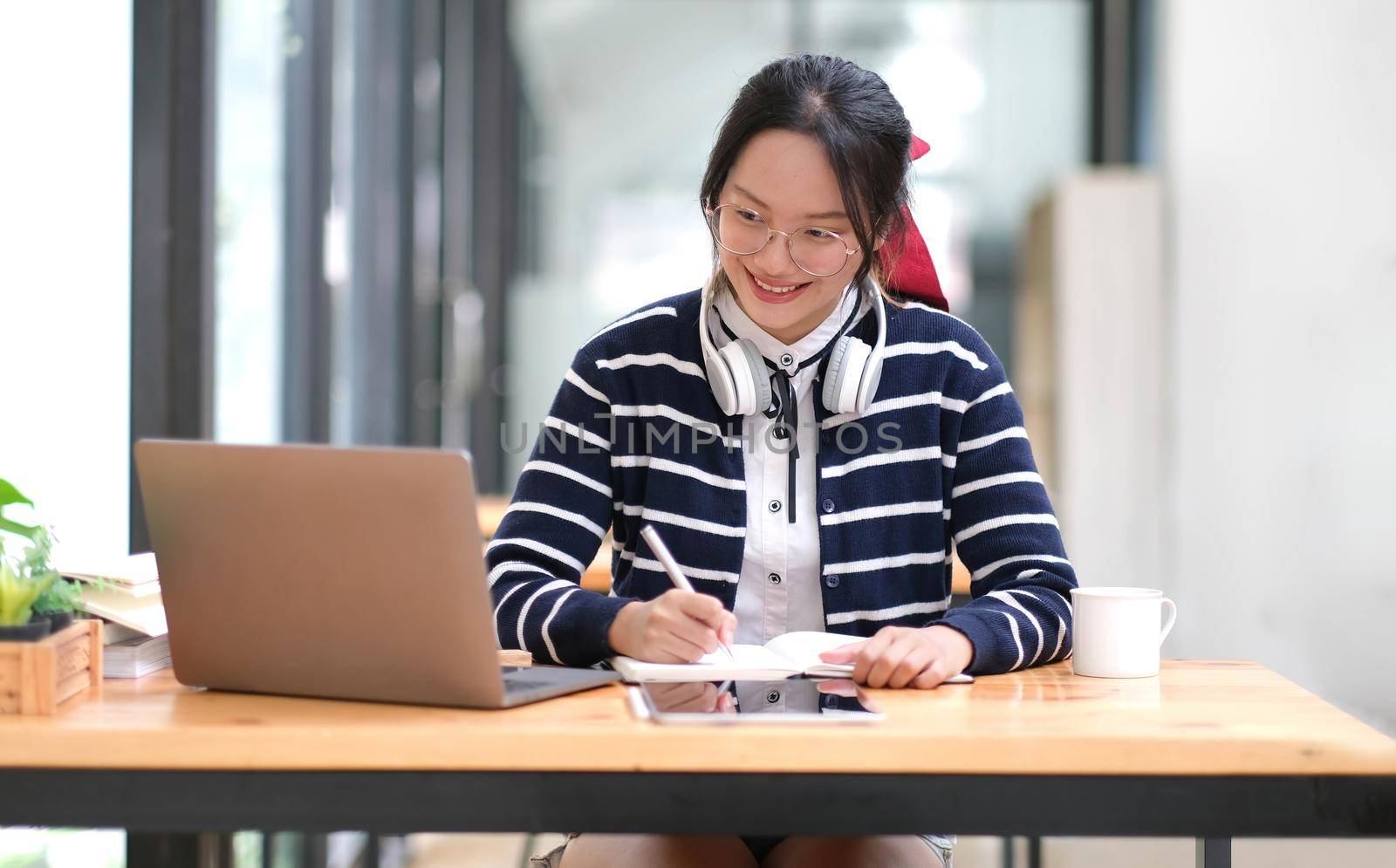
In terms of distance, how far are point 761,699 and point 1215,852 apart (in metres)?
0.38

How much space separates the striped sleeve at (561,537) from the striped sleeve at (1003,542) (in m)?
0.35

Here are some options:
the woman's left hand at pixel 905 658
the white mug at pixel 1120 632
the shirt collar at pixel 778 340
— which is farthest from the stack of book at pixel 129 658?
the white mug at pixel 1120 632

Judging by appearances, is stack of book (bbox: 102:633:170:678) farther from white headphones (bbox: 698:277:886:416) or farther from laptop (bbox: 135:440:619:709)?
white headphones (bbox: 698:277:886:416)

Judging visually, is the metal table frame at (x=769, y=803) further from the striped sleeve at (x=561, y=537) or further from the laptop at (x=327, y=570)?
the striped sleeve at (x=561, y=537)

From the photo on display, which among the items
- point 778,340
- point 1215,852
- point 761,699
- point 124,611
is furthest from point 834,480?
point 124,611

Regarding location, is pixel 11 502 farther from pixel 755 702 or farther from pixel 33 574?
pixel 755 702

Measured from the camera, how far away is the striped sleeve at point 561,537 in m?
1.22

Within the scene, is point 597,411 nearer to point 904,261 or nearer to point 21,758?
point 904,261

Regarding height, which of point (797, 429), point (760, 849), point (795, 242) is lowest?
point (760, 849)

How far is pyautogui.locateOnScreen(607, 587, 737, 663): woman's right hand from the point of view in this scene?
3.67ft

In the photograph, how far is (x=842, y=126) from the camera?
1.41 metres

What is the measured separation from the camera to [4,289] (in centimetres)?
157

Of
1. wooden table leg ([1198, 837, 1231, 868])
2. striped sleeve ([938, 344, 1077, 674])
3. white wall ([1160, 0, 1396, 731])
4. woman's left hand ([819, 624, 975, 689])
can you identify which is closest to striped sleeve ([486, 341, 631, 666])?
woman's left hand ([819, 624, 975, 689])

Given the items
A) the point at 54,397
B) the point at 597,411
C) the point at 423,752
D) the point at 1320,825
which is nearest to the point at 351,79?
the point at 54,397
